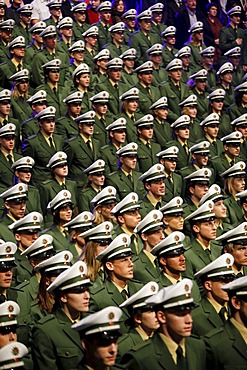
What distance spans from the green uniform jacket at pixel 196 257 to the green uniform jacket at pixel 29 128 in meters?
3.40

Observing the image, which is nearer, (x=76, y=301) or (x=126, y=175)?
(x=76, y=301)

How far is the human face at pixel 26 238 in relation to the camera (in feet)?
27.8

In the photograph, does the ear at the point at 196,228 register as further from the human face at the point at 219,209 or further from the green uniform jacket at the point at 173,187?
the green uniform jacket at the point at 173,187

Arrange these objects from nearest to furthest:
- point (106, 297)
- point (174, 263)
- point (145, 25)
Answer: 1. point (106, 297)
2. point (174, 263)
3. point (145, 25)

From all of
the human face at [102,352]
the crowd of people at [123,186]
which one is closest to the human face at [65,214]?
the crowd of people at [123,186]

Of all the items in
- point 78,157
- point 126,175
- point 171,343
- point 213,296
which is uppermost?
point 171,343

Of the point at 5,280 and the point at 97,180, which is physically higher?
the point at 5,280

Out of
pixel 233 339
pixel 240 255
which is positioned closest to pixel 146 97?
pixel 240 255

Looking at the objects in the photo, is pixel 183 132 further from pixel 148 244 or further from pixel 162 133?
pixel 148 244

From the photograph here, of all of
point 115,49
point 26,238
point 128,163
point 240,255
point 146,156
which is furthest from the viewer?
point 115,49

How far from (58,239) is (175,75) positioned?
539 cm

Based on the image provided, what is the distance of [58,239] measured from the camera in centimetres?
873

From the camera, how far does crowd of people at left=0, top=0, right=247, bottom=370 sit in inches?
237

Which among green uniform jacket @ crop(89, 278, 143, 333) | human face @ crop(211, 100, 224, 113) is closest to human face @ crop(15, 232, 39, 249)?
green uniform jacket @ crop(89, 278, 143, 333)
